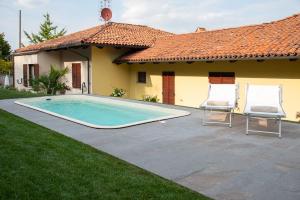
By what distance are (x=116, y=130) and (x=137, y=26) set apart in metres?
18.5

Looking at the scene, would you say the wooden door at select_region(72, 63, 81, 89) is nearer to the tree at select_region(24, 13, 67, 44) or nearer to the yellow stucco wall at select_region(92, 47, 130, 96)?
the yellow stucco wall at select_region(92, 47, 130, 96)

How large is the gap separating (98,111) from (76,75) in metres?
8.03

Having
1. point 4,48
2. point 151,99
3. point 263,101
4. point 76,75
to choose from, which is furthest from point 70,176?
point 4,48

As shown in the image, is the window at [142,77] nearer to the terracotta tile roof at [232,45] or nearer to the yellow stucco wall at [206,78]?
the yellow stucco wall at [206,78]

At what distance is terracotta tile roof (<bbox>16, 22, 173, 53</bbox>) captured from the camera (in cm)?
1885

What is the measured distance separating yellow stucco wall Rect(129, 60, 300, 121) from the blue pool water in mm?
4389

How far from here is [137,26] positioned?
83.5 ft

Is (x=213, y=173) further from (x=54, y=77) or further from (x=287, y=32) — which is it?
(x=54, y=77)

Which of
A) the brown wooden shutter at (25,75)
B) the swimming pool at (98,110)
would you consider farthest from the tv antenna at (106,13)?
the brown wooden shutter at (25,75)

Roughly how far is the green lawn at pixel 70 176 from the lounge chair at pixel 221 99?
4442 millimetres

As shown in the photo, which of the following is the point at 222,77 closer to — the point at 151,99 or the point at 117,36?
the point at 151,99

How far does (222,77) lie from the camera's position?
15211mm

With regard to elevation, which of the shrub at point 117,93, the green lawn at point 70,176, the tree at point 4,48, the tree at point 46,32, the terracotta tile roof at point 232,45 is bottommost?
the green lawn at point 70,176

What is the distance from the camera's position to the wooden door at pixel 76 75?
69.4 feet
